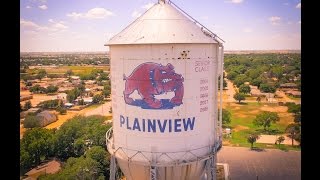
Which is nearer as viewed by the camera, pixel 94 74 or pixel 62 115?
pixel 62 115

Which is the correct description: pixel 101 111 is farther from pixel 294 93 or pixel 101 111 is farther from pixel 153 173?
pixel 153 173

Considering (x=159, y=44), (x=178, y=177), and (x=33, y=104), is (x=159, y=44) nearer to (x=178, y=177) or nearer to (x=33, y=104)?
(x=178, y=177)

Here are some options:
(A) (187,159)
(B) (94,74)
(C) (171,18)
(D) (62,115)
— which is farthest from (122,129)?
(B) (94,74)

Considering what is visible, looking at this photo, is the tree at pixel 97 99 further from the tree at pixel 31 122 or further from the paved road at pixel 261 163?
the paved road at pixel 261 163

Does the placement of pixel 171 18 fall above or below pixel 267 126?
above

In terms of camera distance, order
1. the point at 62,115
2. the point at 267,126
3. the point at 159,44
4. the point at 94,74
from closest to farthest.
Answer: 1. the point at 159,44
2. the point at 267,126
3. the point at 62,115
4. the point at 94,74

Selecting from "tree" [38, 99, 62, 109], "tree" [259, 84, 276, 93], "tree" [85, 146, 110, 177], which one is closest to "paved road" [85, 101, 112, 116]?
"tree" [38, 99, 62, 109]

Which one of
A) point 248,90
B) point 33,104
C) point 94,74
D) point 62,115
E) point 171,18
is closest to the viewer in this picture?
point 171,18

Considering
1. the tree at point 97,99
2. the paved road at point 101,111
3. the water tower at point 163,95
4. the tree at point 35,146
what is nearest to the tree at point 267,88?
the paved road at point 101,111
